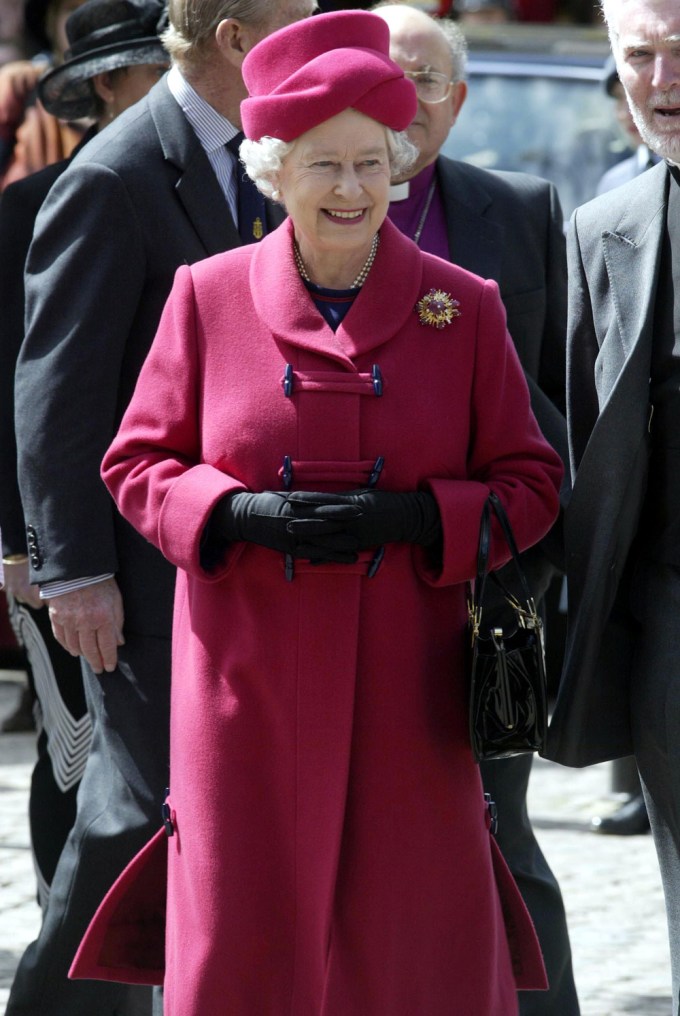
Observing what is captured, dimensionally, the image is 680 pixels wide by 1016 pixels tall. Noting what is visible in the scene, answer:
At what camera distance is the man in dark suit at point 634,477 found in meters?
3.41

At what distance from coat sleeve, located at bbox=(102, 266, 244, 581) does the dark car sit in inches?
218

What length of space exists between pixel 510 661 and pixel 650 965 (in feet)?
6.40

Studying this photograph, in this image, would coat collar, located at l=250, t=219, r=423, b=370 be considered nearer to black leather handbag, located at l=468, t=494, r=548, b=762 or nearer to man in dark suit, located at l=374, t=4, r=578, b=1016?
black leather handbag, located at l=468, t=494, r=548, b=762

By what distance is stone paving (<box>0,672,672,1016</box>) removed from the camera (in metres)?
4.79

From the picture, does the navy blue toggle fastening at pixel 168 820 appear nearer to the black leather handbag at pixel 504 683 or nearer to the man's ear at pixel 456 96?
the black leather handbag at pixel 504 683

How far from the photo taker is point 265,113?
10.9ft

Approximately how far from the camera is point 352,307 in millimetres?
3391

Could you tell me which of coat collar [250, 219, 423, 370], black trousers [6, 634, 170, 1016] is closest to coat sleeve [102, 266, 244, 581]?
coat collar [250, 219, 423, 370]

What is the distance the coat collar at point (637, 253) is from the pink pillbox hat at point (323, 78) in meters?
0.47

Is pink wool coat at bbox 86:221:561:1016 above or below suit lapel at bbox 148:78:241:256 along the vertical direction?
below

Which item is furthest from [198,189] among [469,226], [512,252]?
[512,252]

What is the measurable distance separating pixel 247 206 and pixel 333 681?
48.6 inches

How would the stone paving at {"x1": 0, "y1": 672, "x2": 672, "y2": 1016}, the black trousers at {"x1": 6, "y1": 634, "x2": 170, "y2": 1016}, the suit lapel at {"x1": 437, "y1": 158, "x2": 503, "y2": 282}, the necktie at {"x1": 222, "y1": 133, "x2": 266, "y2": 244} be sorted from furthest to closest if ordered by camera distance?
the stone paving at {"x1": 0, "y1": 672, "x2": 672, "y2": 1016} → the suit lapel at {"x1": 437, "y1": 158, "x2": 503, "y2": 282} → the necktie at {"x1": 222, "y1": 133, "x2": 266, "y2": 244} → the black trousers at {"x1": 6, "y1": 634, "x2": 170, "y2": 1016}

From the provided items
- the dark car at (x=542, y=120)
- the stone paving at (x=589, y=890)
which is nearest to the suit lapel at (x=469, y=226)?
the stone paving at (x=589, y=890)
